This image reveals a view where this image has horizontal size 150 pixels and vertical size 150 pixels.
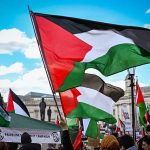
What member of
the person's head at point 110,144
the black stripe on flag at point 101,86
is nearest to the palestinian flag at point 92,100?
the black stripe on flag at point 101,86

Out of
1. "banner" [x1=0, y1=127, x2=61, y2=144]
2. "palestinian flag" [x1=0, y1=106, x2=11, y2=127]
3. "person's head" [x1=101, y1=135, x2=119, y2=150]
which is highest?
"palestinian flag" [x1=0, y1=106, x2=11, y2=127]

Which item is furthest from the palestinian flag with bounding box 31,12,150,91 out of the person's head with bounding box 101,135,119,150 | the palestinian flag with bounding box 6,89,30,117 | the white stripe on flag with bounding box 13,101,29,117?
the palestinian flag with bounding box 6,89,30,117

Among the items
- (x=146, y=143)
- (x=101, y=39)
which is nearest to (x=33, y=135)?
(x=101, y=39)

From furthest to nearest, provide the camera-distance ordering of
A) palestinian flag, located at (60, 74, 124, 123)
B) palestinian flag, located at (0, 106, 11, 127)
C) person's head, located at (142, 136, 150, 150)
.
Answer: palestinian flag, located at (60, 74, 124, 123)
palestinian flag, located at (0, 106, 11, 127)
person's head, located at (142, 136, 150, 150)

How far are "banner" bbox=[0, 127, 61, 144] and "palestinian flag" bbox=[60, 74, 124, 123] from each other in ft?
1.86

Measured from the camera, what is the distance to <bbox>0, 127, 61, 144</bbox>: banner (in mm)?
8703

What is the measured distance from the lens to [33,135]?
9141mm

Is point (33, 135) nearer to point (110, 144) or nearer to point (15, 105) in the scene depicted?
point (110, 144)

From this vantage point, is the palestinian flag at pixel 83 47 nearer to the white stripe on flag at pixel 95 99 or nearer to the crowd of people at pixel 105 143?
the crowd of people at pixel 105 143

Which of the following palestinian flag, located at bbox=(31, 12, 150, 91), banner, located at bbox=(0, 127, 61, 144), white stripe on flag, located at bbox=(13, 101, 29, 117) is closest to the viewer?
palestinian flag, located at bbox=(31, 12, 150, 91)

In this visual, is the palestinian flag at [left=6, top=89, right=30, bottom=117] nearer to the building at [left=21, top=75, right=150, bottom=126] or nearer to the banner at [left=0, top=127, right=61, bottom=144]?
the banner at [left=0, top=127, right=61, bottom=144]

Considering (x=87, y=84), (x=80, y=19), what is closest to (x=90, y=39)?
(x=80, y=19)

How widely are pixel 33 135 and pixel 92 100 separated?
1479 mm

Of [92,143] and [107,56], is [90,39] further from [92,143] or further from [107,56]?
[92,143]
